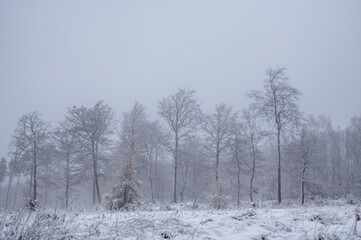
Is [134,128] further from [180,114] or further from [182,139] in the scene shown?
[182,139]

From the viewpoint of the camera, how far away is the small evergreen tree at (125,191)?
11281 mm

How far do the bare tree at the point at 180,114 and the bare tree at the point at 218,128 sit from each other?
178cm

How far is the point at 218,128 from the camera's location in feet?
73.8

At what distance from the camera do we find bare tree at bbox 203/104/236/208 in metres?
22.5

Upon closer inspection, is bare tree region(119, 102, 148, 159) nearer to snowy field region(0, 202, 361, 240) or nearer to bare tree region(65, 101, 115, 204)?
bare tree region(65, 101, 115, 204)

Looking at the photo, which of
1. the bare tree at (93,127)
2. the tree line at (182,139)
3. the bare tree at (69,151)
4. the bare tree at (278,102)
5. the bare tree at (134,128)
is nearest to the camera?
the bare tree at (278,102)

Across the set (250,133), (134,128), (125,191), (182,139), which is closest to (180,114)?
(182,139)

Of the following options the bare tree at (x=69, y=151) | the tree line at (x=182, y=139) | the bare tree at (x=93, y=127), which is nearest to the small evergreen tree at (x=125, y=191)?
the tree line at (x=182, y=139)

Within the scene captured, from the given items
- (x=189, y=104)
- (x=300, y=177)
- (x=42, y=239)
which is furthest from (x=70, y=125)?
(x=300, y=177)

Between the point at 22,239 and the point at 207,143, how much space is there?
21007mm

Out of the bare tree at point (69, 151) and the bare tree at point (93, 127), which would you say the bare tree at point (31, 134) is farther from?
the bare tree at point (93, 127)

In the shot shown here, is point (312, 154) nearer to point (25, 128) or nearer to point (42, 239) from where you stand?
point (42, 239)

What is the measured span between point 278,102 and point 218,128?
6830 millimetres

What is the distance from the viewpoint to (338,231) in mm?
4422
